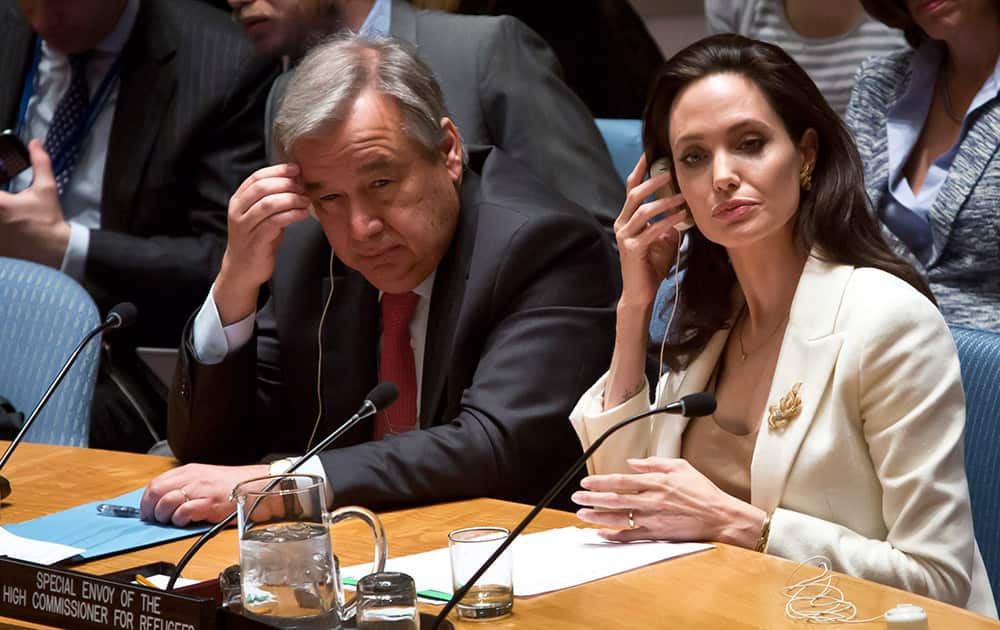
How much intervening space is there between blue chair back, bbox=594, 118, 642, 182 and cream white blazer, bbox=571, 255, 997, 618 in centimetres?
169

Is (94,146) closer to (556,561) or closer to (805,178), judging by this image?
(805,178)

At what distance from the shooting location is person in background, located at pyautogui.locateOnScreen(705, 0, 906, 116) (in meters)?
3.78

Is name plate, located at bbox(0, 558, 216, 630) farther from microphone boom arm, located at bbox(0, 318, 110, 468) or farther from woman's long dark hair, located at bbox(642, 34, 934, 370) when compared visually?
woman's long dark hair, located at bbox(642, 34, 934, 370)

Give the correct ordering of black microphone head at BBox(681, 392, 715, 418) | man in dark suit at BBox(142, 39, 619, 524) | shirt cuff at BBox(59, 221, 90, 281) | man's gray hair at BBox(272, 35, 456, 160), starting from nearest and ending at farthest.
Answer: black microphone head at BBox(681, 392, 715, 418) → man in dark suit at BBox(142, 39, 619, 524) → man's gray hair at BBox(272, 35, 456, 160) → shirt cuff at BBox(59, 221, 90, 281)

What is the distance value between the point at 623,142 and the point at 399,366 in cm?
140

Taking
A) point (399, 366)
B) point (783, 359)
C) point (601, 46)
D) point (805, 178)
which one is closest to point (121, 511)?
point (399, 366)

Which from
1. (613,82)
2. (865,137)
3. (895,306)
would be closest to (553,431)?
(895,306)

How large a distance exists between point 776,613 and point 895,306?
22.8 inches

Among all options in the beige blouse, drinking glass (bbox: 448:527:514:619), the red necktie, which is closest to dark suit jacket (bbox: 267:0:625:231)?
the red necktie

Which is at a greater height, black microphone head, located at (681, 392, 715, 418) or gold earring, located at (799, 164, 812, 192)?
gold earring, located at (799, 164, 812, 192)

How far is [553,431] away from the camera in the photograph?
2441mm

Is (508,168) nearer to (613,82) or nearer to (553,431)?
(553,431)

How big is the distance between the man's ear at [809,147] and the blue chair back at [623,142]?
156 centimetres

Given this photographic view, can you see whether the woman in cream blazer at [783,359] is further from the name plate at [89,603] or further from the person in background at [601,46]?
the person in background at [601,46]
